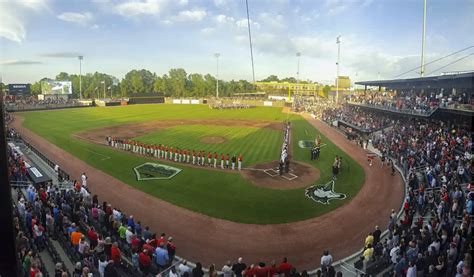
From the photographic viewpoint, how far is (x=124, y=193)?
18016 millimetres

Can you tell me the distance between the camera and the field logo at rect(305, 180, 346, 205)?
1738 cm

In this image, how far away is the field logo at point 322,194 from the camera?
1738cm

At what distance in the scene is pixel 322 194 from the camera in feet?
59.3

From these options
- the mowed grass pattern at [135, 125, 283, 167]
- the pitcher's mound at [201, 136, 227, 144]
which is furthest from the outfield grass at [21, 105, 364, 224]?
the pitcher's mound at [201, 136, 227, 144]

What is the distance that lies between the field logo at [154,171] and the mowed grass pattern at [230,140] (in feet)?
18.4

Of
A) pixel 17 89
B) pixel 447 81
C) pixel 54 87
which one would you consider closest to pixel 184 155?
pixel 447 81

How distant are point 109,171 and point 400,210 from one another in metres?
18.4

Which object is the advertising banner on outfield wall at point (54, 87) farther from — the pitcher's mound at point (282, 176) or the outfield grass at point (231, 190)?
the pitcher's mound at point (282, 176)

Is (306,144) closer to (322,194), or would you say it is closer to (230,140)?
(230,140)

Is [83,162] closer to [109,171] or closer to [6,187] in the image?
[109,171]

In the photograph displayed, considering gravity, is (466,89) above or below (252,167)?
above

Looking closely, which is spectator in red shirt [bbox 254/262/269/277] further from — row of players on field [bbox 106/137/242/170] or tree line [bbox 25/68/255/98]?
tree line [bbox 25/68/255/98]

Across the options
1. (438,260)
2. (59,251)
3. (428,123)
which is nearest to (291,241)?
(438,260)

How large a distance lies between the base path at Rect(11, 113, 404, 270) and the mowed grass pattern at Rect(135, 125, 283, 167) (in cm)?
938
